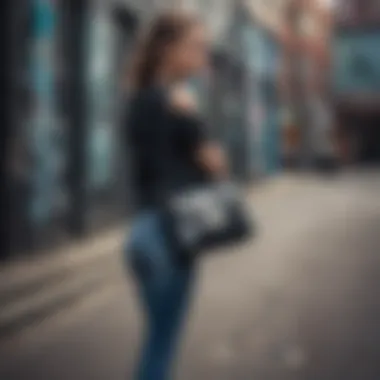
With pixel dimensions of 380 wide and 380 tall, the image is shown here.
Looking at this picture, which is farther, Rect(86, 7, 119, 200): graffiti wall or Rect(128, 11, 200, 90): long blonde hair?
Rect(86, 7, 119, 200): graffiti wall

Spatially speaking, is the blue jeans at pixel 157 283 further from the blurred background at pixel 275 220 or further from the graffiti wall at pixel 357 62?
the graffiti wall at pixel 357 62

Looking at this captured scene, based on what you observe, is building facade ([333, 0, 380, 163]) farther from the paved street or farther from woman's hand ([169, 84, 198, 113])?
woman's hand ([169, 84, 198, 113])

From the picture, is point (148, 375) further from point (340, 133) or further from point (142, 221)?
point (340, 133)

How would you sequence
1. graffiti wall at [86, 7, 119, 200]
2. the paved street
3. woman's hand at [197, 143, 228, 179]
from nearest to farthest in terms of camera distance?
woman's hand at [197, 143, 228, 179] < the paved street < graffiti wall at [86, 7, 119, 200]

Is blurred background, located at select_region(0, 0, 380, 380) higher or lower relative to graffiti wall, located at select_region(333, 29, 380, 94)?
lower

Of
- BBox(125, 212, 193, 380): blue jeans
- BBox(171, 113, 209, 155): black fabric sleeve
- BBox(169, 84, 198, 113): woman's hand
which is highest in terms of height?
BBox(169, 84, 198, 113): woman's hand

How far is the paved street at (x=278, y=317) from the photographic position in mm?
Answer: 2025

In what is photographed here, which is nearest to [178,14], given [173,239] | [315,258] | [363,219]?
[173,239]

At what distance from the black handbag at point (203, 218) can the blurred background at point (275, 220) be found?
0.14 m

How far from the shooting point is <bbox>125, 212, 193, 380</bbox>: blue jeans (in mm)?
1715

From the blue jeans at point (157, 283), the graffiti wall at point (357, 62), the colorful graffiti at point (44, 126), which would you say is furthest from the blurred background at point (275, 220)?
the colorful graffiti at point (44, 126)

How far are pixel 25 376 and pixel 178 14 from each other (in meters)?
0.70

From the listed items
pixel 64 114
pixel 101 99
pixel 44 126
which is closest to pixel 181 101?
pixel 101 99

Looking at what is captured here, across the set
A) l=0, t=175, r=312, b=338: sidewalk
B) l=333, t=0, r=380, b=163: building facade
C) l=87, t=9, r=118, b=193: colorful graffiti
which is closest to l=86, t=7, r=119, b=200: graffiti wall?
l=87, t=9, r=118, b=193: colorful graffiti
